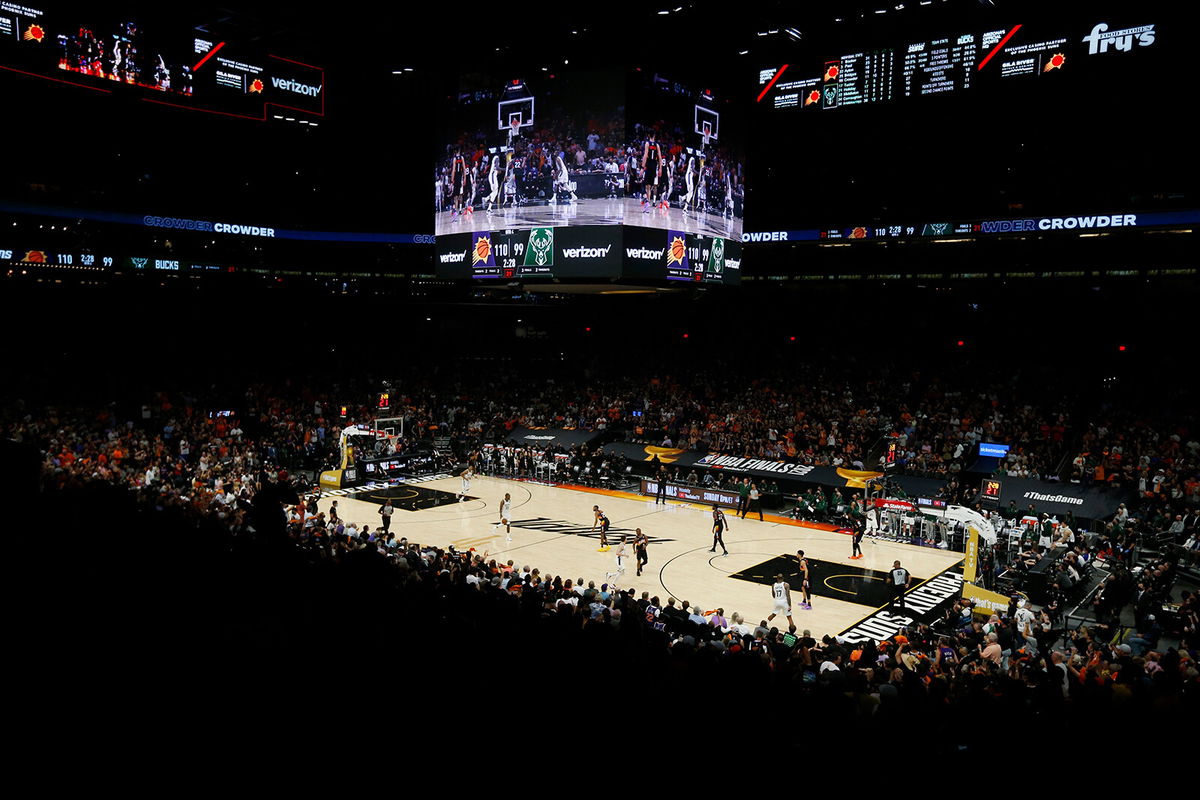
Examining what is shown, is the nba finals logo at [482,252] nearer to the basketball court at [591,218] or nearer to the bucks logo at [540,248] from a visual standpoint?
the basketball court at [591,218]

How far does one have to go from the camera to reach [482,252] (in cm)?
2734

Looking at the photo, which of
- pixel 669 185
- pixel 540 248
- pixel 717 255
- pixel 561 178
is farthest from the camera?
pixel 717 255

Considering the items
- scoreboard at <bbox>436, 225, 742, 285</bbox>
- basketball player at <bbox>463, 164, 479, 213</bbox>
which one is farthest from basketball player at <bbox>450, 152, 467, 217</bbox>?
scoreboard at <bbox>436, 225, 742, 285</bbox>

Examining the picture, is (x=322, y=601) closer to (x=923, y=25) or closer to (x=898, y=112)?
(x=923, y=25)

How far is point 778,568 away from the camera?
23766 millimetres

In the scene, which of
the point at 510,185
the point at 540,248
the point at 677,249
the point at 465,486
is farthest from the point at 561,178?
the point at 465,486

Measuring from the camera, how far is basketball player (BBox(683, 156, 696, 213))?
25969mm

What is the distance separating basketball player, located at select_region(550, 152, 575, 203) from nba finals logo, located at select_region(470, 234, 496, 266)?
3.10 m

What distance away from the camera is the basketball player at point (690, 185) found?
26.0 meters

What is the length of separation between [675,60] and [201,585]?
2184 centimetres

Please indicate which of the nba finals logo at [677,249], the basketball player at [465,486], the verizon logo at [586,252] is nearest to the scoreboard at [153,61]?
the verizon logo at [586,252]

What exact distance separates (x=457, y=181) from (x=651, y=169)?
7.00m

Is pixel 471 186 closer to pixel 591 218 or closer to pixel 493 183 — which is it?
pixel 493 183

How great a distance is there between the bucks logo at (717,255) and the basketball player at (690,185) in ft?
5.48
